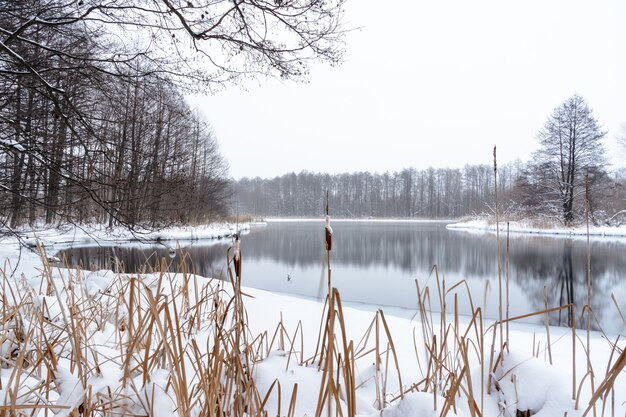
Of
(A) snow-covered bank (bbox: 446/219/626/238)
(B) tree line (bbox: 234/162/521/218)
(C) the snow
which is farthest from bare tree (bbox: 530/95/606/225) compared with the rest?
(B) tree line (bbox: 234/162/521/218)

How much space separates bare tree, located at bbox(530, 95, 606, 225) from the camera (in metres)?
22.8

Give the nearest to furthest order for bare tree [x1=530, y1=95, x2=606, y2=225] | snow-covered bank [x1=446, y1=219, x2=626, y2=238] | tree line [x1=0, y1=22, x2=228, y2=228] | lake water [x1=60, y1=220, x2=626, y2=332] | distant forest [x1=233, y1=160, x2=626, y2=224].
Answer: tree line [x1=0, y1=22, x2=228, y2=228] → lake water [x1=60, y1=220, x2=626, y2=332] → snow-covered bank [x1=446, y1=219, x2=626, y2=238] → bare tree [x1=530, y1=95, x2=606, y2=225] → distant forest [x1=233, y1=160, x2=626, y2=224]

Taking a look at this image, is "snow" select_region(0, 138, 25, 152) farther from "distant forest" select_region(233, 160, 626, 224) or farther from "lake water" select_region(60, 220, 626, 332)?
"distant forest" select_region(233, 160, 626, 224)

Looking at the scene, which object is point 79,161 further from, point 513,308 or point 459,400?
point 513,308

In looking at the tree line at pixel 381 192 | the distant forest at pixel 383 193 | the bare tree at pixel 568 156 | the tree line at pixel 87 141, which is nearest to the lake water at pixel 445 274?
the tree line at pixel 87 141

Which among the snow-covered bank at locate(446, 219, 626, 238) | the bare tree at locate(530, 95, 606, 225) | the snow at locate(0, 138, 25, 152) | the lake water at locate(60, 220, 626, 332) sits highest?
the bare tree at locate(530, 95, 606, 225)

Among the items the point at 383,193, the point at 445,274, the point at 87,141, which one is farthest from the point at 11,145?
the point at 383,193

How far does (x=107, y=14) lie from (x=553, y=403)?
189 inches

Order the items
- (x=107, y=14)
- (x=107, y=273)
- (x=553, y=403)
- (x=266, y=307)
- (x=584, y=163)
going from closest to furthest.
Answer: (x=553, y=403) < (x=266, y=307) < (x=107, y=14) < (x=107, y=273) < (x=584, y=163)

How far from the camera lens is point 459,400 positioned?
109 cm

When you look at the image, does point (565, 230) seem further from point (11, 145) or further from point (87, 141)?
point (11, 145)

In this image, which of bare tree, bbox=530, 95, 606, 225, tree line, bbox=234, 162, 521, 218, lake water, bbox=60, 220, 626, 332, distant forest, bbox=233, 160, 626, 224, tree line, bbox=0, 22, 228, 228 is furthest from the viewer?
tree line, bbox=234, 162, 521, 218

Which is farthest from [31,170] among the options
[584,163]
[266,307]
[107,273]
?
[584,163]

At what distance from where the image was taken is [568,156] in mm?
23641
